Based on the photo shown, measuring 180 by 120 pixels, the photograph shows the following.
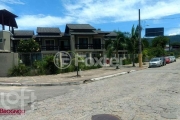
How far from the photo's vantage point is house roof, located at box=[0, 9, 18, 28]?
42850 millimetres

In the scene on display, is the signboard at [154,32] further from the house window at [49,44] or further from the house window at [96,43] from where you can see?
the house window at [49,44]

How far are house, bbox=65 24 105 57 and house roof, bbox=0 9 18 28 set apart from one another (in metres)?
11.9

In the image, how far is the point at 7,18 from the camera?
4531 centimetres

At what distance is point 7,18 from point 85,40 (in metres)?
16.9

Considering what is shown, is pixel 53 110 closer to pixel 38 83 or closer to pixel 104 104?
pixel 104 104

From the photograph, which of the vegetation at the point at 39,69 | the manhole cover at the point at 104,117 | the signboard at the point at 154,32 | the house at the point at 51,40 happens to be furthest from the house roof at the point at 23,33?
the manhole cover at the point at 104,117

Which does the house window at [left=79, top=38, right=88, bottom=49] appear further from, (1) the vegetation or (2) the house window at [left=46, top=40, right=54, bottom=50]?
(1) the vegetation

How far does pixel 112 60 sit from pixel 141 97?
26.4m

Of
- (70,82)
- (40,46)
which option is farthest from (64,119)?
(40,46)

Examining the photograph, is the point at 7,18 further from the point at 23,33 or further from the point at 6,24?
the point at 23,33

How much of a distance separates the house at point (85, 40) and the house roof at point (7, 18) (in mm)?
11879

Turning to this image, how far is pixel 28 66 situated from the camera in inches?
875

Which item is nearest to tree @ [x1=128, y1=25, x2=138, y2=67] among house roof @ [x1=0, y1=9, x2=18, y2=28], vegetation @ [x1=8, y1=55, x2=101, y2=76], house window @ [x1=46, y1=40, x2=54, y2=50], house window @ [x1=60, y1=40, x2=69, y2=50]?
vegetation @ [x1=8, y1=55, x2=101, y2=76]

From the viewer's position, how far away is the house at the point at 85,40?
144 ft
